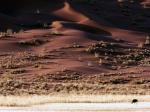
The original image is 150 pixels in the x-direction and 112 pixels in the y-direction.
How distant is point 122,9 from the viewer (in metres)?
71.9

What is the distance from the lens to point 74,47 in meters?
52.2

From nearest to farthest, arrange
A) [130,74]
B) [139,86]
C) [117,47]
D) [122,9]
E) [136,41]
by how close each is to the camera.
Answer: [139,86] → [130,74] → [117,47] → [136,41] → [122,9]

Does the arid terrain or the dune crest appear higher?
the dune crest

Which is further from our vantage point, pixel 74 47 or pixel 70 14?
pixel 70 14

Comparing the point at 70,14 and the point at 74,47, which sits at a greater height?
the point at 70,14

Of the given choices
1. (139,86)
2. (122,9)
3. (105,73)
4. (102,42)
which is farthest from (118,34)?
(139,86)

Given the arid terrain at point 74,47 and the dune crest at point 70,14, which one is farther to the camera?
the dune crest at point 70,14

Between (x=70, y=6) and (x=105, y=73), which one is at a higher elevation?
(x=70, y=6)

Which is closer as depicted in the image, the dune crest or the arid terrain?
the arid terrain

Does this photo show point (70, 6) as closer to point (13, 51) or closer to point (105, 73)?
point (13, 51)

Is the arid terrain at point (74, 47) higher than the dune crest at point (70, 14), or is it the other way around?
the dune crest at point (70, 14)

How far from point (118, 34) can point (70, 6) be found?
8.11 m

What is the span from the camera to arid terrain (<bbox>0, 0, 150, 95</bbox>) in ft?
127

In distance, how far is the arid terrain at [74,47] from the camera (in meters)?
38.8
